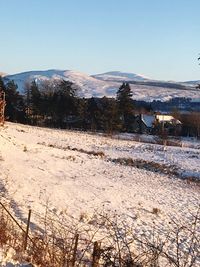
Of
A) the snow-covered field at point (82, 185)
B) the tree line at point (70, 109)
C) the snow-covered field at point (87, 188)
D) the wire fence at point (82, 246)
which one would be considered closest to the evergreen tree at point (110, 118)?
the tree line at point (70, 109)

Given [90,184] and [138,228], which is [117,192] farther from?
[138,228]

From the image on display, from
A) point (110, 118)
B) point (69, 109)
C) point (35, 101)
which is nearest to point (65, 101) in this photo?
point (69, 109)

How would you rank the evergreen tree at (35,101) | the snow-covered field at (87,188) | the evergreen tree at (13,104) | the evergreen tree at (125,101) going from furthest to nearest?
the evergreen tree at (35,101), the evergreen tree at (125,101), the evergreen tree at (13,104), the snow-covered field at (87,188)

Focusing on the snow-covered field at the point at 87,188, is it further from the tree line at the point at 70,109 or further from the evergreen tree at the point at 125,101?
the evergreen tree at the point at 125,101

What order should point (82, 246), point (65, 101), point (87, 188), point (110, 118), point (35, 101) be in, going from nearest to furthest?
Result: point (82, 246) < point (87, 188) < point (110, 118) < point (65, 101) < point (35, 101)

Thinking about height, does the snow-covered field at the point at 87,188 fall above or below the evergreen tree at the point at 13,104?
below

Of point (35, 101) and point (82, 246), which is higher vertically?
point (35, 101)

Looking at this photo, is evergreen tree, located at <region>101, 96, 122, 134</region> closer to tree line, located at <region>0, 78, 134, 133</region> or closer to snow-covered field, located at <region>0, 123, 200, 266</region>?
tree line, located at <region>0, 78, 134, 133</region>

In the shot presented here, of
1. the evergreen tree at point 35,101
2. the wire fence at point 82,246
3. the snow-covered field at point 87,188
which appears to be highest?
the evergreen tree at point 35,101

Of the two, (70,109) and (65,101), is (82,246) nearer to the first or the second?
(65,101)

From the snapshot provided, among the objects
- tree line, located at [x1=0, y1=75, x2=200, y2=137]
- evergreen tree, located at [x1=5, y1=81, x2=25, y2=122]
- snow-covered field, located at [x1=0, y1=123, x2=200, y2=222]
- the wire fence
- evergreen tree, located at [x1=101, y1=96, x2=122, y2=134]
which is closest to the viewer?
the wire fence

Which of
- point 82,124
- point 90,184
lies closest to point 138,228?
point 90,184

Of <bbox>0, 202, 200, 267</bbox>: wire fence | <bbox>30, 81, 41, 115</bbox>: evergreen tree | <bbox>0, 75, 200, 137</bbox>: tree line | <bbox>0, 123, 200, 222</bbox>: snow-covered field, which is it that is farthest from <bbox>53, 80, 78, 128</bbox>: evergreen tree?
<bbox>0, 202, 200, 267</bbox>: wire fence

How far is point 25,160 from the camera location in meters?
25.0
